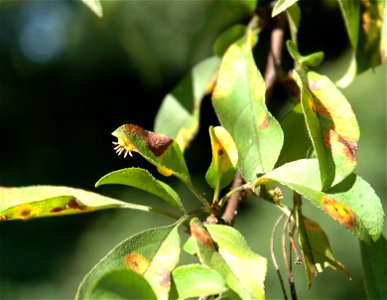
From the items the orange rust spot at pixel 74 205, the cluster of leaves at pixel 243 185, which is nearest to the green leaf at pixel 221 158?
the cluster of leaves at pixel 243 185

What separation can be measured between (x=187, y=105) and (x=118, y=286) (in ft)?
1.46

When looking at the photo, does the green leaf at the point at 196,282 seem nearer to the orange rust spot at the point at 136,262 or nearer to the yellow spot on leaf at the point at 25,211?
the orange rust spot at the point at 136,262

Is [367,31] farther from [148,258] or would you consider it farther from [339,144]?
[148,258]

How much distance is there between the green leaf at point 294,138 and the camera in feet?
1.80

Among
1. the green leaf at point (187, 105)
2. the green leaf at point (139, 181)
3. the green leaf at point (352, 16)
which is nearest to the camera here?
the green leaf at point (139, 181)

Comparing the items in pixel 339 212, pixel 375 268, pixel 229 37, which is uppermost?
pixel 229 37

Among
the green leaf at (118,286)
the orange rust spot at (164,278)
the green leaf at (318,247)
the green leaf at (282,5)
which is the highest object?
the green leaf at (282,5)

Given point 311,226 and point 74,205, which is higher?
point 74,205

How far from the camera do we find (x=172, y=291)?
1.46ft

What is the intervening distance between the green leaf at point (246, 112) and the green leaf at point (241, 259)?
65 mm

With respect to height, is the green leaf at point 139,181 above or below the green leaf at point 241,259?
above

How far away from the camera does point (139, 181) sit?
524 mm

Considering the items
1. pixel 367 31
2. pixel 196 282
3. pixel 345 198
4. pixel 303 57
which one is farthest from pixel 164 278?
pixel 367 31

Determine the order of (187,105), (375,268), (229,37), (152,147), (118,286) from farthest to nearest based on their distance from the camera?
(187,105) < (229,37) < (375,268) < (152,147) < (118,286)
